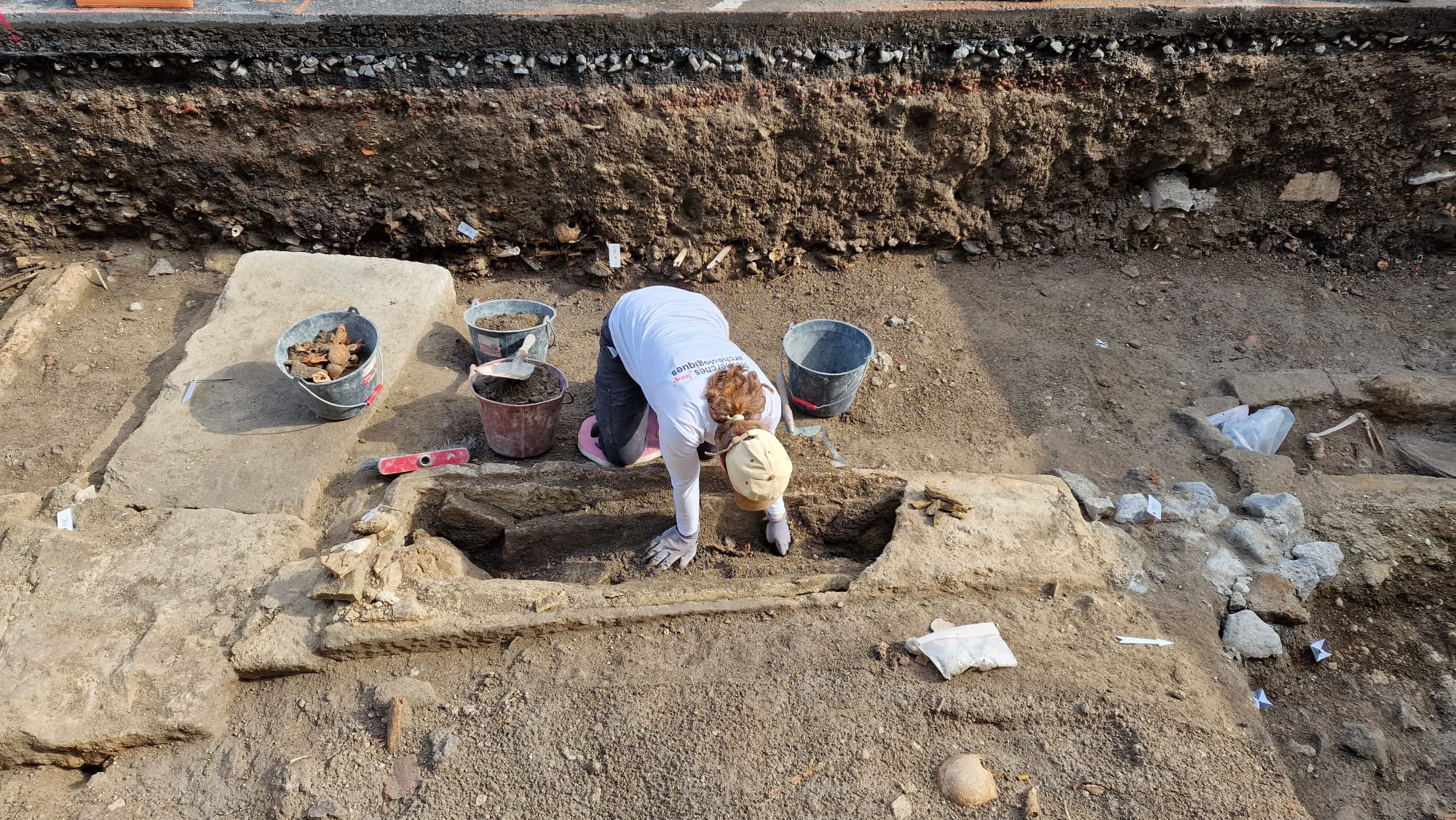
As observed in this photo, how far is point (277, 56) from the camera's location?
4883 mm

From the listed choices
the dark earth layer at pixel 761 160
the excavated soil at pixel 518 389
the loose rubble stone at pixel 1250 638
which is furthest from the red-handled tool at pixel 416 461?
the loose rubble stone at pixel 1250 638

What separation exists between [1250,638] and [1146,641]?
1.76ft

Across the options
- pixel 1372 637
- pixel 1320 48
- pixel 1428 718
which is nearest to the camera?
pixel 1428 718

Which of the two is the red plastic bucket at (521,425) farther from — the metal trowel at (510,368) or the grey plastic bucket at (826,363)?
the grey plastic bucket at (826,363)

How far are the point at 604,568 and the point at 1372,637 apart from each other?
11.2 feet

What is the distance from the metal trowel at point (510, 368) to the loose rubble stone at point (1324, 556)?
144 inches

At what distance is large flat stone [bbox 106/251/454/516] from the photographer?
388cm

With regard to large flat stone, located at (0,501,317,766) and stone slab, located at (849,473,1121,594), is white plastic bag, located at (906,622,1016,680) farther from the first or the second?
large flat stone, located at (0,501,317,766)

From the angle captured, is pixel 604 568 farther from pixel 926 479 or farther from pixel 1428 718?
pixel 1428 718

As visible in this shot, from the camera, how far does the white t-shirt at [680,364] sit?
3.14 m

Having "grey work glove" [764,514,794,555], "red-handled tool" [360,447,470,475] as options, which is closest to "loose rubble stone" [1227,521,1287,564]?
"grey work glove" [764,514,794,555]

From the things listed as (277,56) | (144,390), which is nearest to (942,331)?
(277,56)

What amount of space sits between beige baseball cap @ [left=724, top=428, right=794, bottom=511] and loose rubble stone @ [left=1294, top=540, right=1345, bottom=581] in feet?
8.14

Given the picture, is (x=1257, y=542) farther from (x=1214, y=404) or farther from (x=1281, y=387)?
(x=1281, y=387)
